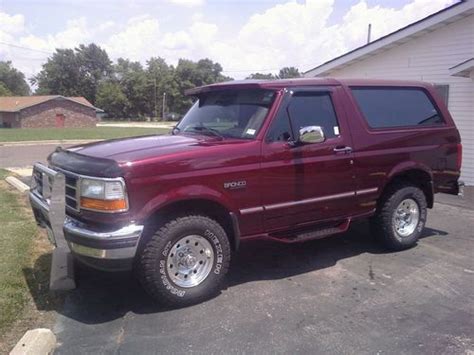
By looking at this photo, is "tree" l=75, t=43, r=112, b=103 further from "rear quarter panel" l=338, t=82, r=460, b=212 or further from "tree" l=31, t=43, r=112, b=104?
"rear quarter panel" l=338, t=82, r=460, b=212

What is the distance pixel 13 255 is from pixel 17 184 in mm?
5538

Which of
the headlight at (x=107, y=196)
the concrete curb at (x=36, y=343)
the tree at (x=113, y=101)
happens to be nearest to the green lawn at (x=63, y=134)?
the headlight at (x=107, y=196)

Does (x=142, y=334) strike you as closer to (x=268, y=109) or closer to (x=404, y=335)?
(x=404, y=335)

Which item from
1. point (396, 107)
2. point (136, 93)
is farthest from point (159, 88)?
point (396, 107)

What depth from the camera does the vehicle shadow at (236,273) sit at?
4484mm

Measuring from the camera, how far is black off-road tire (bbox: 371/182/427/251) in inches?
239

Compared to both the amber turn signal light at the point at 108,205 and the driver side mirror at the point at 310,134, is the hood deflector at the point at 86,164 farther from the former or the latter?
the driver side mirror at the point at 310,134

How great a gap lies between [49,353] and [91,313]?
0.76m

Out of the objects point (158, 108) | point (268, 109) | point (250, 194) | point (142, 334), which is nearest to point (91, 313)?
point (142, 334)

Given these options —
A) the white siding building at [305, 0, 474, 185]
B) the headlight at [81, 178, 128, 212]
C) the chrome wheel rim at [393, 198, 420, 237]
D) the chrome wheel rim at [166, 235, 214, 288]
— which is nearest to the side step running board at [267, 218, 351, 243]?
the chrome wheel rim at [166, 235, 214, 288]

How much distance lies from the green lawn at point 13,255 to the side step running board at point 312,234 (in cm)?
250

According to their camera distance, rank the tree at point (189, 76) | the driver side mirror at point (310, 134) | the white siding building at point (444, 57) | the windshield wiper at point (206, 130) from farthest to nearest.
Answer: the tree at point (189, 76) → the white siding building at point (444, 57) → the windshield wiper at point (206, 130) → the driver side mirror at point (310, 134)

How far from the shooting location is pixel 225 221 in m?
4.78

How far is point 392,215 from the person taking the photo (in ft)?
20.0
